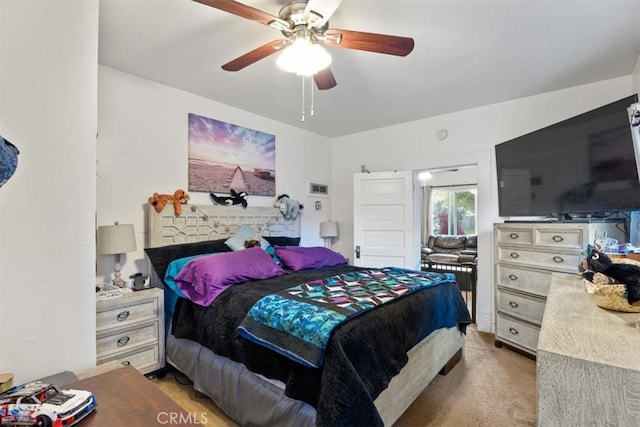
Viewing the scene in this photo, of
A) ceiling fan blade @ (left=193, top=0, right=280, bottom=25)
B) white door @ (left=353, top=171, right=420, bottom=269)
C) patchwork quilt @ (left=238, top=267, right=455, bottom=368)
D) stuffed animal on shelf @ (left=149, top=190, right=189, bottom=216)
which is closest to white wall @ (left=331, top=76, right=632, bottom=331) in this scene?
white door @ (left=353, top=171, right=420, bottom=269)

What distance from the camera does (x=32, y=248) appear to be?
3.90ft

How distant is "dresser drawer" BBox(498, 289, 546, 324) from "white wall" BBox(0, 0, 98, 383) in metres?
3.27

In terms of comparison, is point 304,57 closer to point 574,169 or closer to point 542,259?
point 574,169

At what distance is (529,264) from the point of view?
2.79 m

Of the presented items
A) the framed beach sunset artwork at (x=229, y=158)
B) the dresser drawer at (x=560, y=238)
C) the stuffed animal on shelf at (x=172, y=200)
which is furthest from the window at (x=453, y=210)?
the stuffed animal on shelf at (x=172, y=200)

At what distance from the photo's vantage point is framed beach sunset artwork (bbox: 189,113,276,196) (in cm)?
319

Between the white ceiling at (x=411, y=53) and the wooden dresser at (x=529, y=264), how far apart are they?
1.38 meters

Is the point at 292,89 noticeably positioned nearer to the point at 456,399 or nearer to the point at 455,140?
the point at 455,140

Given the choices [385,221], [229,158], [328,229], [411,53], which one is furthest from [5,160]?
[328,229]

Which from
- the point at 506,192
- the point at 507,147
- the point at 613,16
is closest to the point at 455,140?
the point at 507,147

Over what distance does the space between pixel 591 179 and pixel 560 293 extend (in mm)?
1342

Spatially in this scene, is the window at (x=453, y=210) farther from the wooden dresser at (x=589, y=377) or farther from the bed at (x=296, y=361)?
the wooden dresser at (x=589, y=377)

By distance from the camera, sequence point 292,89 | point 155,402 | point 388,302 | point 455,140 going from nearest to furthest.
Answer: point 155,402 < point 388,302 < point 292,89 < point 455,140

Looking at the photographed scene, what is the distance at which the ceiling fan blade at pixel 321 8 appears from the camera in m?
1.46
